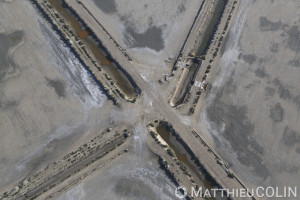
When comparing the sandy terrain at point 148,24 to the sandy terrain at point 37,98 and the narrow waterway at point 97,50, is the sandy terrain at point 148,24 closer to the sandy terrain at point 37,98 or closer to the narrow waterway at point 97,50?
the narrow waterway at point 97,50

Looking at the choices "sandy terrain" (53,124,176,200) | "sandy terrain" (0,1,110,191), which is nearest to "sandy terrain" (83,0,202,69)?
"sandy terrain" (0,1,110,191)

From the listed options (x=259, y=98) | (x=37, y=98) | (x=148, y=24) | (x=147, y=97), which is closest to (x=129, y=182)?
(x=147, y=97)

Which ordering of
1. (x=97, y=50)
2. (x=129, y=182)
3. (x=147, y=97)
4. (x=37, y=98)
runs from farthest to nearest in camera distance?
1. (x=97, y=50)
2. (x=147, y=97)
3. (x=37, y=98)
4. (x=129, y=182)

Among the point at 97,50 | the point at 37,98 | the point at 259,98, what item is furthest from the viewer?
the point at 97,50

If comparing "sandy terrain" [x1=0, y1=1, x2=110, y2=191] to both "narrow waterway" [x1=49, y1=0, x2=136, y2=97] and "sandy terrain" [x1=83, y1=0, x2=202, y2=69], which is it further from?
"sandy terrain" [x1=83, y1=0, x2=202, y2=69]

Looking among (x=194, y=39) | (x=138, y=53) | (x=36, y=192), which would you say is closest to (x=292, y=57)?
(x=194, y=39)

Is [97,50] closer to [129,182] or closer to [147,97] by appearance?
[147,97]
